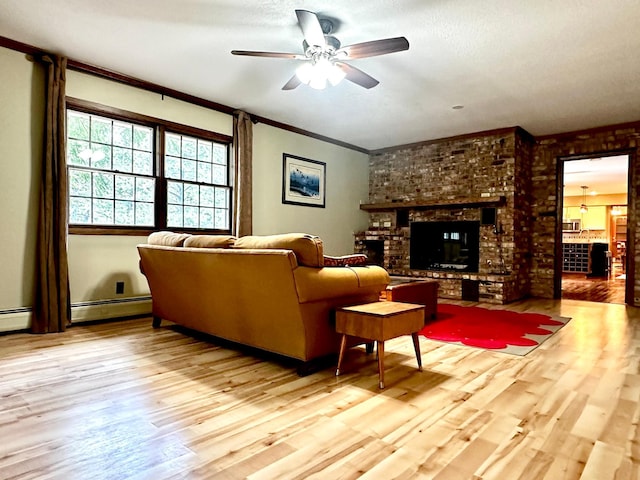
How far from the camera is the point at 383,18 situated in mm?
3076

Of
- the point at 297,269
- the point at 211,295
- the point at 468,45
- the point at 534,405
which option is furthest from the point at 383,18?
the point at 534,405

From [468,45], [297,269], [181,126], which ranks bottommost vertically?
[297,269]

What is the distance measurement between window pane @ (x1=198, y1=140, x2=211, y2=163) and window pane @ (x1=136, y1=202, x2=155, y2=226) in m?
0.94

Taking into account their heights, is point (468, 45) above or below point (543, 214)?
above

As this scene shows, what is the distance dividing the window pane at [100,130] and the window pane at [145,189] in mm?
521

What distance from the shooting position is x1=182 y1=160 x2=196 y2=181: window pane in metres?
4.91

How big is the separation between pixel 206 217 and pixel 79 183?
1509 millimetres

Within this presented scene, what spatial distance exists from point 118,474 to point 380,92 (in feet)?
14.2

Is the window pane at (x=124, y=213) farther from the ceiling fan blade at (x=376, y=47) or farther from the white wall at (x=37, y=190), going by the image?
the ceiling fan blade at (x=376, y=47)

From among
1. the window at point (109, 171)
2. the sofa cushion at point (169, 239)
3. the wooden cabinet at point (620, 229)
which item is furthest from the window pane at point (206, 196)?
the wooden cabinet at point (620, 229)

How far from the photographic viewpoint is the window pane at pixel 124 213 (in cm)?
431

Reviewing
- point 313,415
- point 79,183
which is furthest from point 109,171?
point 313,415

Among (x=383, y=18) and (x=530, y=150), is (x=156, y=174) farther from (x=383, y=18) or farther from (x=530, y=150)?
(x=530, y=150)

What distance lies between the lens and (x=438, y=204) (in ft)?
21.0
